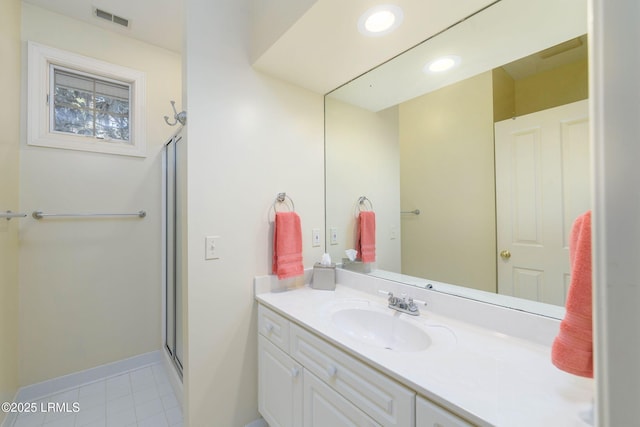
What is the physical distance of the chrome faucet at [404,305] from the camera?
4.06 feet

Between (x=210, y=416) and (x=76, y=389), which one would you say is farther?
(x=76, y=389)

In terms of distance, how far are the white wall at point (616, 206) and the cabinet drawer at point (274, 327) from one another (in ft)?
3.65

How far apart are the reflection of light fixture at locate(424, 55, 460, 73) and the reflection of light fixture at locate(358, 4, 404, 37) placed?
1.07ft

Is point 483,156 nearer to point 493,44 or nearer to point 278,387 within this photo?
point 493,44

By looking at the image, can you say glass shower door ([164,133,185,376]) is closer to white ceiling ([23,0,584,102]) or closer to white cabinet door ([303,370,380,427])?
white ceiling ([23,0,584,102])

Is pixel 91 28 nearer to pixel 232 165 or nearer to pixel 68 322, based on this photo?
pixel 232 165

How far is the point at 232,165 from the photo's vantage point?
1.45m

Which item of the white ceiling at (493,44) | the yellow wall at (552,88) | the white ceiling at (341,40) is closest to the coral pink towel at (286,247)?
the white ceiling at (341,40)

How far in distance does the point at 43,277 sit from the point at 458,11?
9.70ft

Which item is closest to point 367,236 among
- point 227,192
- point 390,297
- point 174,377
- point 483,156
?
point 390,297

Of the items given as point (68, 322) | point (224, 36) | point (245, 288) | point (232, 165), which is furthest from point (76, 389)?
point (224, 36)

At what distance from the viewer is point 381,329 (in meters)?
1.28

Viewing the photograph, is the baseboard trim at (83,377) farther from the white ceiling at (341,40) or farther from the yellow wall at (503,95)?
the yellow wall at (503,95)

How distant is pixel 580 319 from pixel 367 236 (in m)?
1.17
